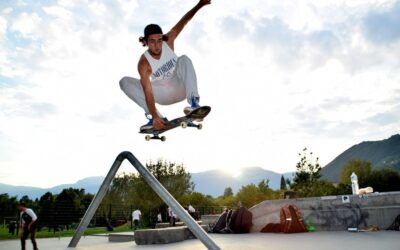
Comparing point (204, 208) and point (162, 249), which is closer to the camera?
point (162, 249)

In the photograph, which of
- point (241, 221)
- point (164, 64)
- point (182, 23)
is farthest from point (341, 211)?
point (164, 64)

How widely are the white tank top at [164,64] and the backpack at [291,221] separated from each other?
9.03 m

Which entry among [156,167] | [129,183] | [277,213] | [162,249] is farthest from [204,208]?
[162,249]

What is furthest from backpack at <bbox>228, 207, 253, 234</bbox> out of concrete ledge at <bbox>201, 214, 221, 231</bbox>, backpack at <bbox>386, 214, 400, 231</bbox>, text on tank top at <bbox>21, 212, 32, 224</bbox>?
text on tank top at <bbox>21, 212, 32, 224</bbox>

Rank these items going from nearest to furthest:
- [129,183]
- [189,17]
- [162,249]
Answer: [189,17] < [162,249] < [129,183]

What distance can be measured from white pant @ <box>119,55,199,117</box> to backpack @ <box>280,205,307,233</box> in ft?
27.7

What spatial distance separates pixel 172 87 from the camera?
6484 millimetres

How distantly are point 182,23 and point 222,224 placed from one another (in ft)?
32.4

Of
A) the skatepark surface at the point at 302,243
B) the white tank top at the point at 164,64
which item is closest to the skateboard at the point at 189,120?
the white tank top at the point at 164,64

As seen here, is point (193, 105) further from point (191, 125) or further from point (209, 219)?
point (209, 219)

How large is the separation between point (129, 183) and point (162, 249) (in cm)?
5959

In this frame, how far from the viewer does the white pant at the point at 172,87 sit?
6.15 metres

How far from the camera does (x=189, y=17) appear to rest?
6816 mm

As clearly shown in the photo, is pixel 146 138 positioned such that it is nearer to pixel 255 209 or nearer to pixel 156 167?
pixel 255 209
